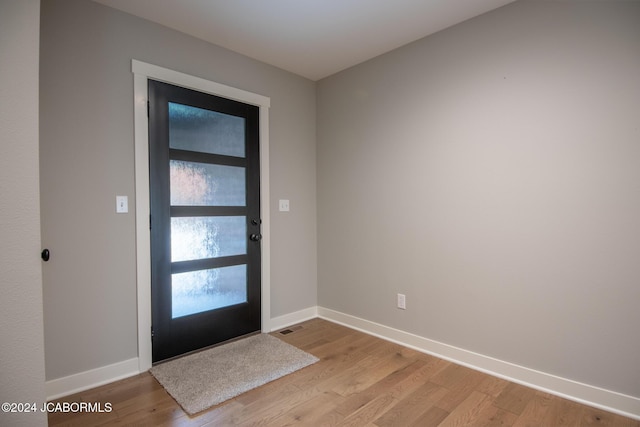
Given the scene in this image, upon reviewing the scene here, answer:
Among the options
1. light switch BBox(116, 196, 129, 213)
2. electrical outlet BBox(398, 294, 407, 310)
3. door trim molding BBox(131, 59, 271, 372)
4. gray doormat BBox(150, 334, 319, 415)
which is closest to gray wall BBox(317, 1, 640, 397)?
electrical outlet BBox(398, 294, 407, 310)

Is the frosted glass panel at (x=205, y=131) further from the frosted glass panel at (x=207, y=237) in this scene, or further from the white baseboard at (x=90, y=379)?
the white baseboard at (x=90, y=379)

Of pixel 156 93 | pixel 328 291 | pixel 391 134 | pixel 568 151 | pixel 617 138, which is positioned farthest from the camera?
pixel 328 291

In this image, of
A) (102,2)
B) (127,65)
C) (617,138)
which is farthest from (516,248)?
(102,2)

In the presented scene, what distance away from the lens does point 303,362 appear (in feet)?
8.15

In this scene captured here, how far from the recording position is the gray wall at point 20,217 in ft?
3.99

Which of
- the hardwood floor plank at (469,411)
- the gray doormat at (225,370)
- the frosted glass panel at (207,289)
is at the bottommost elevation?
the hardwood floor plank at (469,411)

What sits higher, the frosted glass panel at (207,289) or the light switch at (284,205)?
the light switch at (284,205)

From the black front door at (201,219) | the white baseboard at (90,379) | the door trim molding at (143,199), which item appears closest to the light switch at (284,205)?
the black front door at (201,219)

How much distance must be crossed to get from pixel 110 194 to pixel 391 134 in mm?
2303

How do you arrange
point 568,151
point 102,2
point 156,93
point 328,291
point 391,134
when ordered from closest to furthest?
point 568,151 < point 102,2 < point 156,93 < point 391,134 < point 328,291

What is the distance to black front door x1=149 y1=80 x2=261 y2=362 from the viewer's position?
8.08ft

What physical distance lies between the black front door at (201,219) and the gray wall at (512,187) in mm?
1088

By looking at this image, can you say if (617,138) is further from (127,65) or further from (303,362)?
(127,65)

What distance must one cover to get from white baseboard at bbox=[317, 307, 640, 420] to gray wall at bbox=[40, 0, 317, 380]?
213 centimetres
